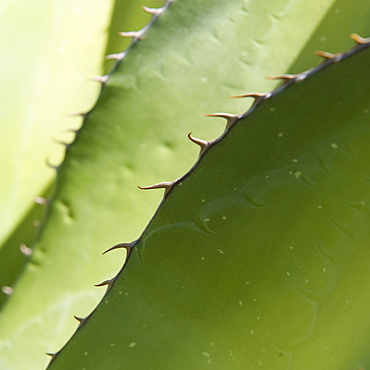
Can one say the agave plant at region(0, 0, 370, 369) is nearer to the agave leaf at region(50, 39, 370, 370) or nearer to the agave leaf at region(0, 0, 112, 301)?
the agave leaf at region(50, 39, 370, 370)

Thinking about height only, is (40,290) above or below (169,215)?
below

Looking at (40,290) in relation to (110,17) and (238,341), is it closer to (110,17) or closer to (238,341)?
(238,341)

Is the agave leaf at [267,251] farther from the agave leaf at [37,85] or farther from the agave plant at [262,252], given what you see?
the agave leaf at [37,85]

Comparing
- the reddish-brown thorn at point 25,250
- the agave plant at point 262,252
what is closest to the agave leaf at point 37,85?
the reddish-brown thorn at point 25,250

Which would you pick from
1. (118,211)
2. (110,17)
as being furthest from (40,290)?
(110,17)

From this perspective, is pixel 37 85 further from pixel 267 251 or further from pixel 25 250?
pixel 267 251

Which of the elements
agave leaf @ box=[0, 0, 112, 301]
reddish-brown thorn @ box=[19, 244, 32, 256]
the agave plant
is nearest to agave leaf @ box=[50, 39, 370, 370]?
the agave plant

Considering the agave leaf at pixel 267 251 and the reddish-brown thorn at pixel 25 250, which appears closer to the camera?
the agave leaf at pixel 267 251
